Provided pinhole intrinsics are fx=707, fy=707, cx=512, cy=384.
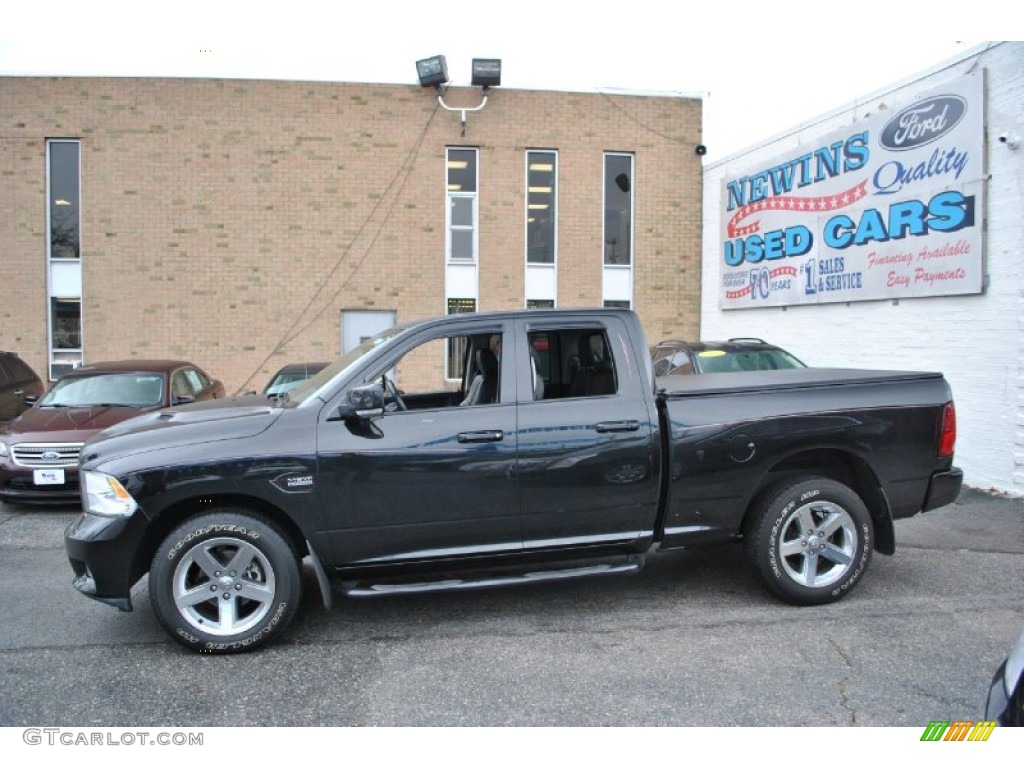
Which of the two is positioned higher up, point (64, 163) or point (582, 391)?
point (64, 163)

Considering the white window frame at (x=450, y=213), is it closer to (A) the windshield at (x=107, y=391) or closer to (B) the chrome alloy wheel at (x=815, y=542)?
(A) the windshield at (x=107, y=391)

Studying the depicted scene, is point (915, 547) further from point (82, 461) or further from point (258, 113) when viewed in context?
point (258, 113)

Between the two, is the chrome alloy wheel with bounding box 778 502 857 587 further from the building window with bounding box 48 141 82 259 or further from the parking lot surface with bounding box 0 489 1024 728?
the building window with bounding box 48 141 82 259

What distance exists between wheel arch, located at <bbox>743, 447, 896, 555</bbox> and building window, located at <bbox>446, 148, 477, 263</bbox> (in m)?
10.8

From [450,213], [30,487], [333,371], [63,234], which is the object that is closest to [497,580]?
[333,371]

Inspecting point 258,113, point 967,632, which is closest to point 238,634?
point 967,632

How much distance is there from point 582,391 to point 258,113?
1218 cm

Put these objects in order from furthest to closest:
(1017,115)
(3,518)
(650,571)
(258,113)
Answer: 1. (258,113)
2. (1017,115)
3. (3,518)
4. (650,571)

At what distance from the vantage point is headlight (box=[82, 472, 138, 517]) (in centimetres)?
383

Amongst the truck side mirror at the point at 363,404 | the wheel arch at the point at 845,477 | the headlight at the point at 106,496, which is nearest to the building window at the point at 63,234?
the headlight at the point at 106,496

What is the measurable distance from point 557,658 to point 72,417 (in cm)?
641

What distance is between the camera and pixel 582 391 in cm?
470

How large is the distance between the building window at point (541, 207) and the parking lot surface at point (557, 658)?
10.5 metres

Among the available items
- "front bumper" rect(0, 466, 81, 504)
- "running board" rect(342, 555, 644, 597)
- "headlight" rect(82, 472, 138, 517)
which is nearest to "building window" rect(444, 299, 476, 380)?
"running board" rect(342, 555, 644, 597)
